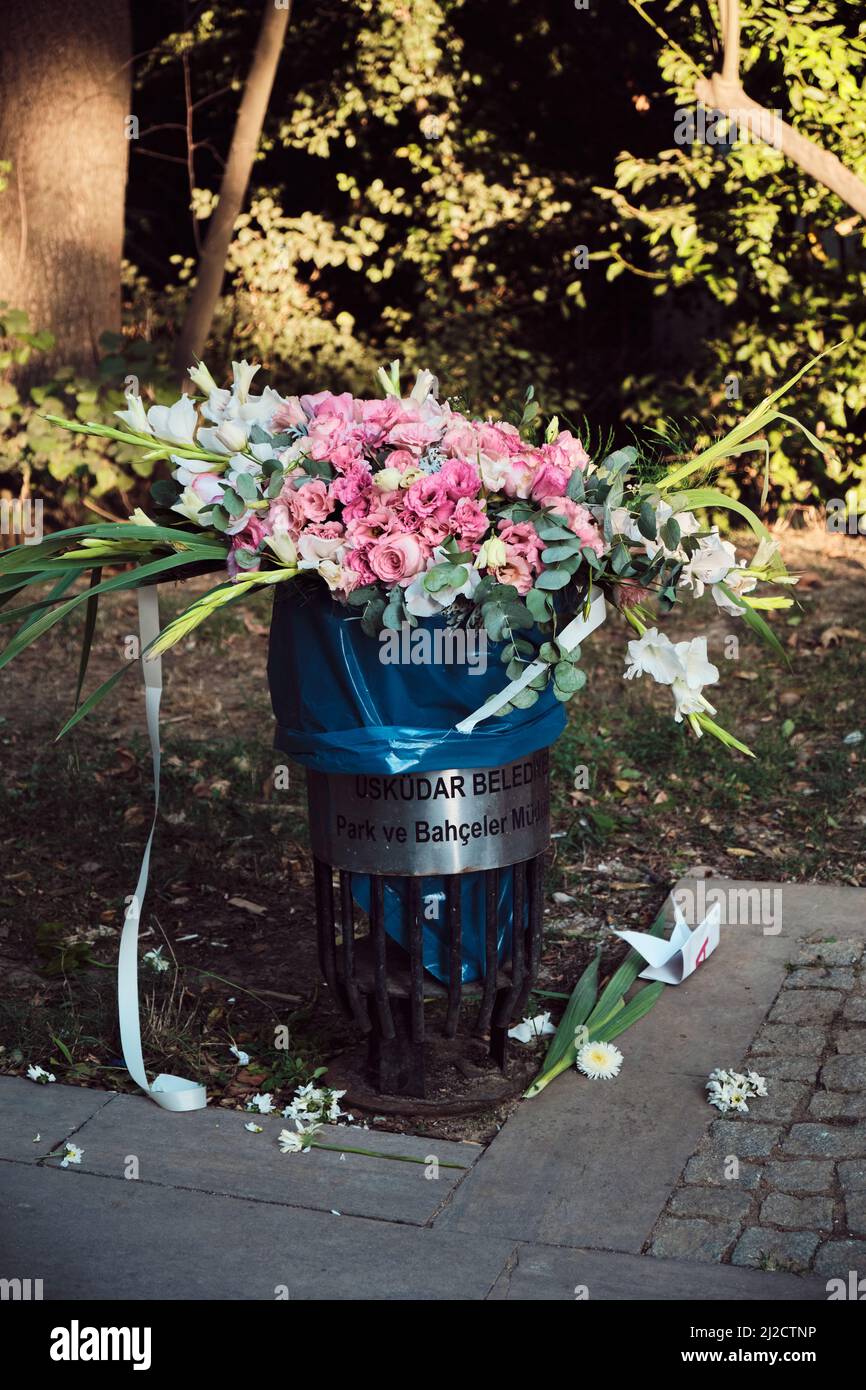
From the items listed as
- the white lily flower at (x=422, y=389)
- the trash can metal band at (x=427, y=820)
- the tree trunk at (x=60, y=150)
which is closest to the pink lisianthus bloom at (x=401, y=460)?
the white lily flower at (x=422, y=389)

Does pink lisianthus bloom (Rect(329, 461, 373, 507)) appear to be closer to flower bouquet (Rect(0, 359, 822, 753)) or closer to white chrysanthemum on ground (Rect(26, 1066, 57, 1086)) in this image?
flower bouquet (Rect(0, 359, 822, 753))

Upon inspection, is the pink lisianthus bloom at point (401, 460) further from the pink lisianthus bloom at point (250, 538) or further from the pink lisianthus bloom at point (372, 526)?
the pink lisianthus bloom at point (250, 538)

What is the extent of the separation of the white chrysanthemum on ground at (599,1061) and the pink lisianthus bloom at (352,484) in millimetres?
1419

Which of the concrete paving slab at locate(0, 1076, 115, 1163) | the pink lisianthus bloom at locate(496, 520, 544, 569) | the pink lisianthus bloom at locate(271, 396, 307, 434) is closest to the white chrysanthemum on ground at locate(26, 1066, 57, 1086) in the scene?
the concrete paving slab at locate(0, 1076, 115, 1163)

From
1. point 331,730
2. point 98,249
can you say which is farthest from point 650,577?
point 98,249

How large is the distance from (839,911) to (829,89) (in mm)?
5327

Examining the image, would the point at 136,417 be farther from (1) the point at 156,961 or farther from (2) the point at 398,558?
(1) the point at 156,961

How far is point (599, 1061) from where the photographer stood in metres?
3.53

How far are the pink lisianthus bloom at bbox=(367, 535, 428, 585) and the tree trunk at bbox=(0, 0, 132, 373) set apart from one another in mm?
6345

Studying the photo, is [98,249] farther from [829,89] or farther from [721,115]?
[829,89]

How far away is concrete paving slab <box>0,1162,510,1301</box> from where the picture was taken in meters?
2.71

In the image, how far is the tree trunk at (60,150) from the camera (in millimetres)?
8555

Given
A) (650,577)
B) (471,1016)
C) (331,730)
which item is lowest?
(471,1016)

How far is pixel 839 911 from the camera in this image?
433 cm
